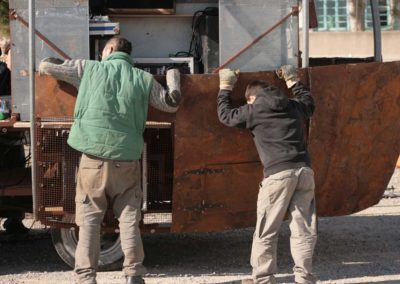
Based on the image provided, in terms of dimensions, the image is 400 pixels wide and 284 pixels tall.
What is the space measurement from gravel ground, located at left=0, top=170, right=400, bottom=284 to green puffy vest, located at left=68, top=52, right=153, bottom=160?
1.31m

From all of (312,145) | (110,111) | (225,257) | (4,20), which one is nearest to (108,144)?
(110,111)

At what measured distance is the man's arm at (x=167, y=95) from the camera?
7.12m

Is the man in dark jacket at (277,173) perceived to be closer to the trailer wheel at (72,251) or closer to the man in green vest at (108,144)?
the man in green vest at (108,144)

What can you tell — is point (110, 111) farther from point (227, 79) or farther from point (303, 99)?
point (303, 99)

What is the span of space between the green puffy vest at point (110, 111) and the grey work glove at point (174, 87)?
187 mm

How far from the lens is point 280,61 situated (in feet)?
26.0

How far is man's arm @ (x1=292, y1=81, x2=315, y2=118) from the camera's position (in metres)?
7.27

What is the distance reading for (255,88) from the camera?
23.5 feet

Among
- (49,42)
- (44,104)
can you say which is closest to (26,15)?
(49,42)

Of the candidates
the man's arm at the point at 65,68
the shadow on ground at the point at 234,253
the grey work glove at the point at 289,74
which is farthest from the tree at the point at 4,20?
the grey work glove at the point at 289,74

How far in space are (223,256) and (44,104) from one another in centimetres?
258

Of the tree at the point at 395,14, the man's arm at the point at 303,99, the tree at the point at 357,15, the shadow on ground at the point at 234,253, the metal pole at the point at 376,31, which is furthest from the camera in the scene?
the tree at the point at 395,14

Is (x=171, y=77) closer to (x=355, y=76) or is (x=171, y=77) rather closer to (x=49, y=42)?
(x=49, y=42)

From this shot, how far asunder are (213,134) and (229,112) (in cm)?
35
